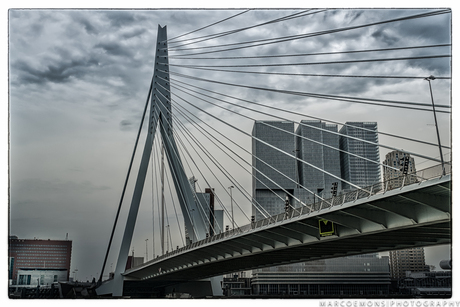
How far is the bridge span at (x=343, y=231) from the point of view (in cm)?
1252

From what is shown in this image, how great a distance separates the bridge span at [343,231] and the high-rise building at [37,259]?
→ 604 cm

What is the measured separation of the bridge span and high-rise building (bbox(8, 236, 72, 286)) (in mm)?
6037

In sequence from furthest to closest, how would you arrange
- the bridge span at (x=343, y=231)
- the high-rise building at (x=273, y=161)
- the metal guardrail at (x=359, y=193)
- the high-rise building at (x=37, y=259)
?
the high-rise building at (x=273, y=161) → the high-rise building at (x=37, y=259) → the bridge span at (x=343, y=231) → the metal guardrail at (x=359, y=193)

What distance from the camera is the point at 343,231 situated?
53.8ft

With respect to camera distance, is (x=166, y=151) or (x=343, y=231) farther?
(x=166, y=151)

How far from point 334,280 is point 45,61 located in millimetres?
61348

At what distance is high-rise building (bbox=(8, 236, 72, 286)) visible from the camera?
15758mm

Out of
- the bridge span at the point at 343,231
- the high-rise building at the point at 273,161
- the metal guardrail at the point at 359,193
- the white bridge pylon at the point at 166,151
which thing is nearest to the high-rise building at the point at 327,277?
the high-rise building at the point at 273,161

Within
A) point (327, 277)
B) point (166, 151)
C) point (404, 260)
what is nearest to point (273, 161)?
point (327, 277)

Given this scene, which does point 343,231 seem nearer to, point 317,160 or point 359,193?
point 359,193

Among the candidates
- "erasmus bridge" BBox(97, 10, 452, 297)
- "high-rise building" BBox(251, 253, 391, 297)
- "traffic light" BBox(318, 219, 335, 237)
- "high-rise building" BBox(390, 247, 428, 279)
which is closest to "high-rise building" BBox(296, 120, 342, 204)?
"high-rise building" BBox(390, 247, 428, 279)

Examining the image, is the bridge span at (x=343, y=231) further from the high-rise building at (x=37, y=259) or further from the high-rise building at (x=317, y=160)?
the high-rise building at (x=317, y=160)

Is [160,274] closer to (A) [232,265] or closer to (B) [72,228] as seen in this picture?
(A) [232,265]

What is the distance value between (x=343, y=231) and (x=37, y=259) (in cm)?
1149
